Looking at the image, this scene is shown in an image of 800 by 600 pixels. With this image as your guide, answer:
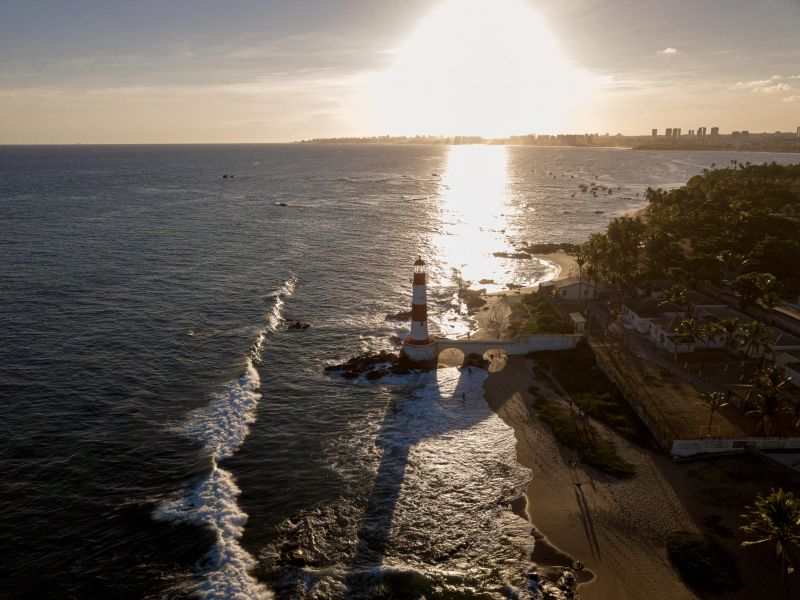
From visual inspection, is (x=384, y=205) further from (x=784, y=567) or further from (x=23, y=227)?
(x=784, y=567)

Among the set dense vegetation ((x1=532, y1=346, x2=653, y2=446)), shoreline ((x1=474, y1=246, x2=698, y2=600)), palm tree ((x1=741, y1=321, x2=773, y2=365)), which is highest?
palm tree ((x1=741, y1=321, x2=773, y2=365))

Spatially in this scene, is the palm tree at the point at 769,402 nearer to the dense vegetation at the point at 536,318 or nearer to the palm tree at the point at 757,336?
the palm tree at the point at 757,336

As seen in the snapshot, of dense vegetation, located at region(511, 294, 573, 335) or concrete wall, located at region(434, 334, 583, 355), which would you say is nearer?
concrete wall, located at region(434, 334, 583, 355)

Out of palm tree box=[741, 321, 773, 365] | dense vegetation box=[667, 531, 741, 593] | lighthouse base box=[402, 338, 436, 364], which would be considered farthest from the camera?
lighthouse base box=[402, 338, 436, 364]

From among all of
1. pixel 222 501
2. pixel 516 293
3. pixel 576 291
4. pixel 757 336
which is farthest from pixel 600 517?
pixel 516 293

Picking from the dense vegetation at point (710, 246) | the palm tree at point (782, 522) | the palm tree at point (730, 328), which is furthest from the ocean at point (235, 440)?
the palm tree at point (730, 328)

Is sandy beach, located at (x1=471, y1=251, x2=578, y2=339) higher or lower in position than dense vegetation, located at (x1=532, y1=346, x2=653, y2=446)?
higher

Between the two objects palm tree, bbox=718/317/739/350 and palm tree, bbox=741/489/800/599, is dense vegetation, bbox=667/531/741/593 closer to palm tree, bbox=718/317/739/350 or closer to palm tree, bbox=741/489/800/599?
palm tree, bbox=741/489/800/599

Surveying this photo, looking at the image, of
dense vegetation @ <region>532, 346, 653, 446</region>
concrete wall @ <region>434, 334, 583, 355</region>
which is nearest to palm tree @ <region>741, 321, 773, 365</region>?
dense vegetation @ <region>532, 346, 653, 446</region>
